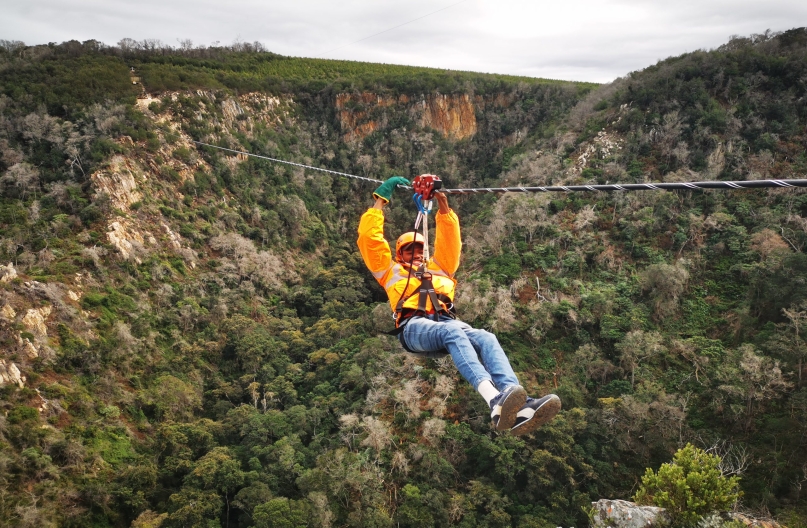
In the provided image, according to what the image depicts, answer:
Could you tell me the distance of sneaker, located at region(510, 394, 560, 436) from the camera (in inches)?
139

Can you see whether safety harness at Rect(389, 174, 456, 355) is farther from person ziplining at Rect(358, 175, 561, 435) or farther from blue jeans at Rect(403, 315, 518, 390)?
blue jeans at Rect(403, 315, 518, 390)

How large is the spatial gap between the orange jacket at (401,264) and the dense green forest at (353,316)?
36.5 ft

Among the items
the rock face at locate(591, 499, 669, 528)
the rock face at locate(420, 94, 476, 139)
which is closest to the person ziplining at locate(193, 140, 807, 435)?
the rock face at locate(591, 499, 669, 528)

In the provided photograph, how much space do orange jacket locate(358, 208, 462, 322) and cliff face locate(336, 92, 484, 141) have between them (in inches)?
1582

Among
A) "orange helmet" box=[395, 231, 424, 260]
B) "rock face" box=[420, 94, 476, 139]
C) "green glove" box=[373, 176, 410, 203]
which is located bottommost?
"orange helmet" box=[395, 231, 424, 260]

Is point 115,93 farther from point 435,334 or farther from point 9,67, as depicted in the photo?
point 435,334

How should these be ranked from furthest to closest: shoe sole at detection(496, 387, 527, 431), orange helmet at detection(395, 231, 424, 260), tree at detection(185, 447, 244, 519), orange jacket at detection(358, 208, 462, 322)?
1. tree at detection(185, 447, 244, 519)
2. orange helmet at detection(395, 231, 424, 260)
3. orange jacket at detection(358, 208, 462, 322)
4. shoe sole at detection(496, 387, 527, 431)

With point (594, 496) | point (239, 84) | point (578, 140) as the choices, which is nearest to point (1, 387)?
point (594, 496)

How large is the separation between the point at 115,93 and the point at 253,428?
21069 millimetres

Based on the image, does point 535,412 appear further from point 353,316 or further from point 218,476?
point 353,316

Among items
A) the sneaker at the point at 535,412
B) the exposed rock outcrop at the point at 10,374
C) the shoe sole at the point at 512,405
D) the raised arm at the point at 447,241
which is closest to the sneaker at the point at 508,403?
the shoe sole at the point at 512,405

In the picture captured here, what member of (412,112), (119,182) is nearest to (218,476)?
(119,182)

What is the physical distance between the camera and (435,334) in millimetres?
4086

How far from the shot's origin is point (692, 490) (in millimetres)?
10484
